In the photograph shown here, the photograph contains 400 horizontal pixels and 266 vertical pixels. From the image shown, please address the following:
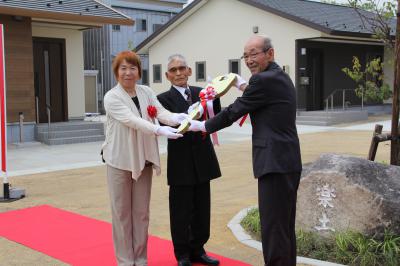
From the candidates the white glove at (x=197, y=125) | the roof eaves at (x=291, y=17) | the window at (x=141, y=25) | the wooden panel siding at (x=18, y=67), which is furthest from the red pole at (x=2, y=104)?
the window at (x=141, y=25)

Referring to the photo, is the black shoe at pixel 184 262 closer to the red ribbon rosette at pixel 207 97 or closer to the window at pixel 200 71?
the red ribbon rosette at pixel 207 97

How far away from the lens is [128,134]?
4.20 metres

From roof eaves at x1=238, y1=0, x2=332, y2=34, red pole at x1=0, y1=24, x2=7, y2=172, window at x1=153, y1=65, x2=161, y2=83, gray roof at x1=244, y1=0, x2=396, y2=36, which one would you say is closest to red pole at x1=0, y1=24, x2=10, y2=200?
red pole at x1=0, y1=24, x2=7, y2=172

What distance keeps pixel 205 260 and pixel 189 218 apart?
1.39ft

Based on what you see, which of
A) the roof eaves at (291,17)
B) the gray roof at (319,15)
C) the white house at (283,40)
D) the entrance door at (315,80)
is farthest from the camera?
the entrance door at (315,80)

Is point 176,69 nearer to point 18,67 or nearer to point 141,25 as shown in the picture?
point 18,67

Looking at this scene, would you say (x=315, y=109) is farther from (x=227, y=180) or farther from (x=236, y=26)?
(x=227, y=180)

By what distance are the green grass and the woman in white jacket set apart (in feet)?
5.14

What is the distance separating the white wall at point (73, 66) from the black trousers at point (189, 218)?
12339mm

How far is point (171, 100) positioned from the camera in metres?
4.52

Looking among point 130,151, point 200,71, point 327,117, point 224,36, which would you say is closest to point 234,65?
point 224,36

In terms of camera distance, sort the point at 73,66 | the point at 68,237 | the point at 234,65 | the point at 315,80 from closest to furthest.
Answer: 1. the point at 68,237
2. the point at 73,66
3. the point at 315,80
4. the point at 234,65

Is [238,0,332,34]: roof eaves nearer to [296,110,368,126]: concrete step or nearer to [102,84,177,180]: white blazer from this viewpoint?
[296,110,368,126]: concrete step

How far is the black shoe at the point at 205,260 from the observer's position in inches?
177
